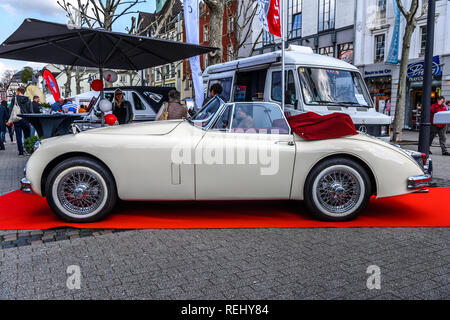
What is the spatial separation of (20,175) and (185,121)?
16.4 ft

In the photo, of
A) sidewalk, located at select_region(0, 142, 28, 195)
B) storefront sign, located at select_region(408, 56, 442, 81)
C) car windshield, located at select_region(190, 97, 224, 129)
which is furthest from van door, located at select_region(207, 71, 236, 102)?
storefront sign, located at select_region(408, 56, 442, 81)

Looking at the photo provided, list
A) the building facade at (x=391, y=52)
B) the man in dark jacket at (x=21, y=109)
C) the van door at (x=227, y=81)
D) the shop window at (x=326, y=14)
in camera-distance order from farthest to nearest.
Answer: the shop window at (x=326, y=14) → the building facade at (x=391, y=52) → the man in dark jacket at (x=21, y=109) → the van door at (x=227, y=81)

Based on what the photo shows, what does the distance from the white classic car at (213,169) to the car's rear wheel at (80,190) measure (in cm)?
1

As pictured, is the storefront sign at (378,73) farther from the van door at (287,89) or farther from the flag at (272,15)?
the flag at (272,15)

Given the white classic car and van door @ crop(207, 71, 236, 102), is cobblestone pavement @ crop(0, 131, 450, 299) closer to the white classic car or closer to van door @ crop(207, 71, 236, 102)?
the white classic car

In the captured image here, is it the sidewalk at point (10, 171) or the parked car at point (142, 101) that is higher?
the parked car at point (142, 101)

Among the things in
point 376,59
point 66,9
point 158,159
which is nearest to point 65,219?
point 158,159

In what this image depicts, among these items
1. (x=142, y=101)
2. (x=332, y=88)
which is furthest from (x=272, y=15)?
(x=142, y=101)

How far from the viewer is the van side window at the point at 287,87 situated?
8844 millimetres

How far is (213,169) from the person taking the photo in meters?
4.59

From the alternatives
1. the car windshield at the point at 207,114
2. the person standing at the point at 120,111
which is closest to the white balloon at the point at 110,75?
the person standing at the point at 120,111

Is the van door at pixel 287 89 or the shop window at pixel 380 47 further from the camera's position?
the shop window at pixel 380 47

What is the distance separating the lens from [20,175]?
827 centimetres

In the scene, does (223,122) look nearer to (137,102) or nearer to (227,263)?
(227,263)
